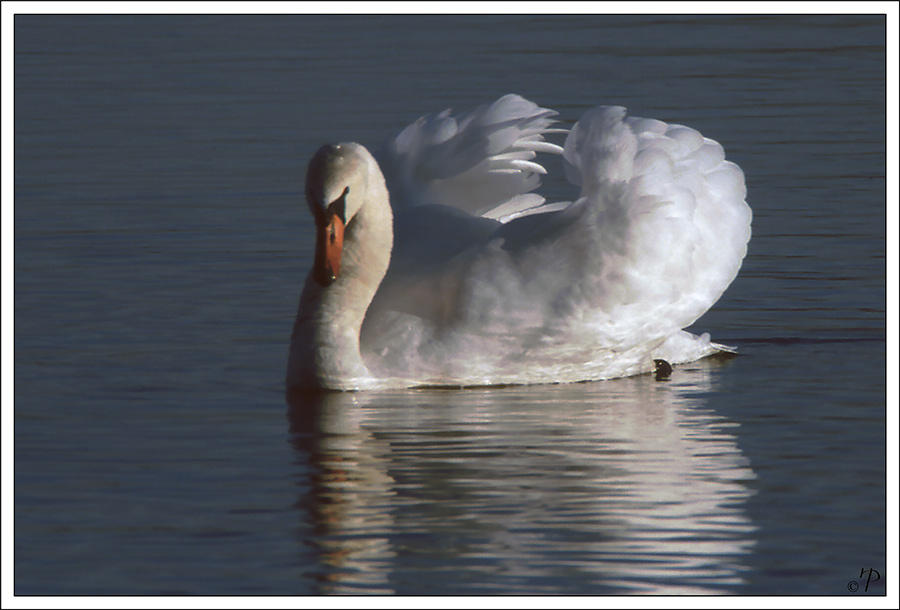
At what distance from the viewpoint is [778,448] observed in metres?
10.4

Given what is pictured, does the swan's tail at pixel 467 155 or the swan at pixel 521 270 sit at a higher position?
the swan's tail at pixel 467 155

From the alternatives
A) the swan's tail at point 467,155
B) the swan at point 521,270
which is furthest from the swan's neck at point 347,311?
the swan's tail at point 467,155

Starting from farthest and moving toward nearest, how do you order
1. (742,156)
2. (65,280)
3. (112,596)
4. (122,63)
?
1. (122,63)
2. (742,156)
3. (65,280)
4. (112,596)

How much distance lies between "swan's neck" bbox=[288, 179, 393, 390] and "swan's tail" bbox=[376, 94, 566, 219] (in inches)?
36.6

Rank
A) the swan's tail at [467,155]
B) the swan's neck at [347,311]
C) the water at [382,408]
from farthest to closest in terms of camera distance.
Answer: the swan's tail at [467,155] < the swan's neck at [347,311] < the water at [382,408]

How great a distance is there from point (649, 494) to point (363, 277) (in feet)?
9.87

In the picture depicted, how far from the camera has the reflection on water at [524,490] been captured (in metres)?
8.38

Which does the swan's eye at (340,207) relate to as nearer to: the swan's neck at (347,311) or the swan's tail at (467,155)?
the swan's neck at (347,311)

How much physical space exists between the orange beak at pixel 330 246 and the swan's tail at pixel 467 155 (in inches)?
59.0

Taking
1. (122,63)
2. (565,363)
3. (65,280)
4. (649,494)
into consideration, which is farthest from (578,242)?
(122,63)

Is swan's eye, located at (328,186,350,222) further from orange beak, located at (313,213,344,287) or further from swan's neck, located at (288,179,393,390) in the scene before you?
swan's neck, located at (288,179,393,390)

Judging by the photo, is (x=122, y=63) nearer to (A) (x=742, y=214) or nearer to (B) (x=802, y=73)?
(B) (x=802, y=73)

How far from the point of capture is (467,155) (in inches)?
504

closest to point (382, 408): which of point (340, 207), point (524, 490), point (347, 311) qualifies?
point (347, 311)
